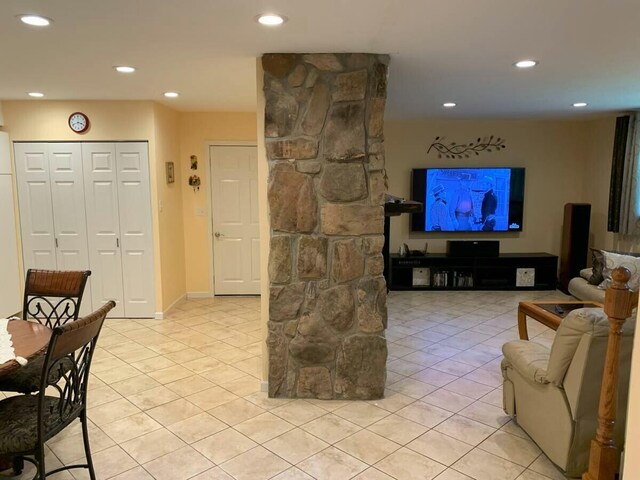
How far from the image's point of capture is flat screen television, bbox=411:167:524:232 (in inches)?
262

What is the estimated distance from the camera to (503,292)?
652 centimetres

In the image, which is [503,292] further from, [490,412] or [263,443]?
[263,443]

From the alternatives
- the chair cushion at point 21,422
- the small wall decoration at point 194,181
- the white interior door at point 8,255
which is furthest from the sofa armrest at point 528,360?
the white interior door at point 8,255

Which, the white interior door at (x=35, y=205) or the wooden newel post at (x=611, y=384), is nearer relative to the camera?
the wooden newel post at (x=611, y=384)

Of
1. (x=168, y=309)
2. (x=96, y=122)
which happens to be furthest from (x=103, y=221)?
(x=168, y=309)

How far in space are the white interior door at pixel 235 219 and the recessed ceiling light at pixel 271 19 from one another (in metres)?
3.57

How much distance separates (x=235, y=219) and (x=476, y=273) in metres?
3.37

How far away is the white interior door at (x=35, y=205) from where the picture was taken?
5012 millimetres

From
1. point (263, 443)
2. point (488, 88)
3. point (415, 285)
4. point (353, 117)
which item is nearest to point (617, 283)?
point (353, 117)

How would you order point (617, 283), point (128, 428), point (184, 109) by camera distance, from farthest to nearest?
point (184, 109), point (128, 428), point (617, 283)

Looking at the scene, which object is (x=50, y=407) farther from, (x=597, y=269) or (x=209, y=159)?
(x=597, y=269)

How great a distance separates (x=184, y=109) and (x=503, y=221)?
4526 millimetres

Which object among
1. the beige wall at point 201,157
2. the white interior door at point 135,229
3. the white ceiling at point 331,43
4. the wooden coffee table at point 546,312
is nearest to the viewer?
the white ceiling at point 331,43

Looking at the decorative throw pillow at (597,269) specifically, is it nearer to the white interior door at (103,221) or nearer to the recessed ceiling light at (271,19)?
the recessed ceiling light at (271,19)
